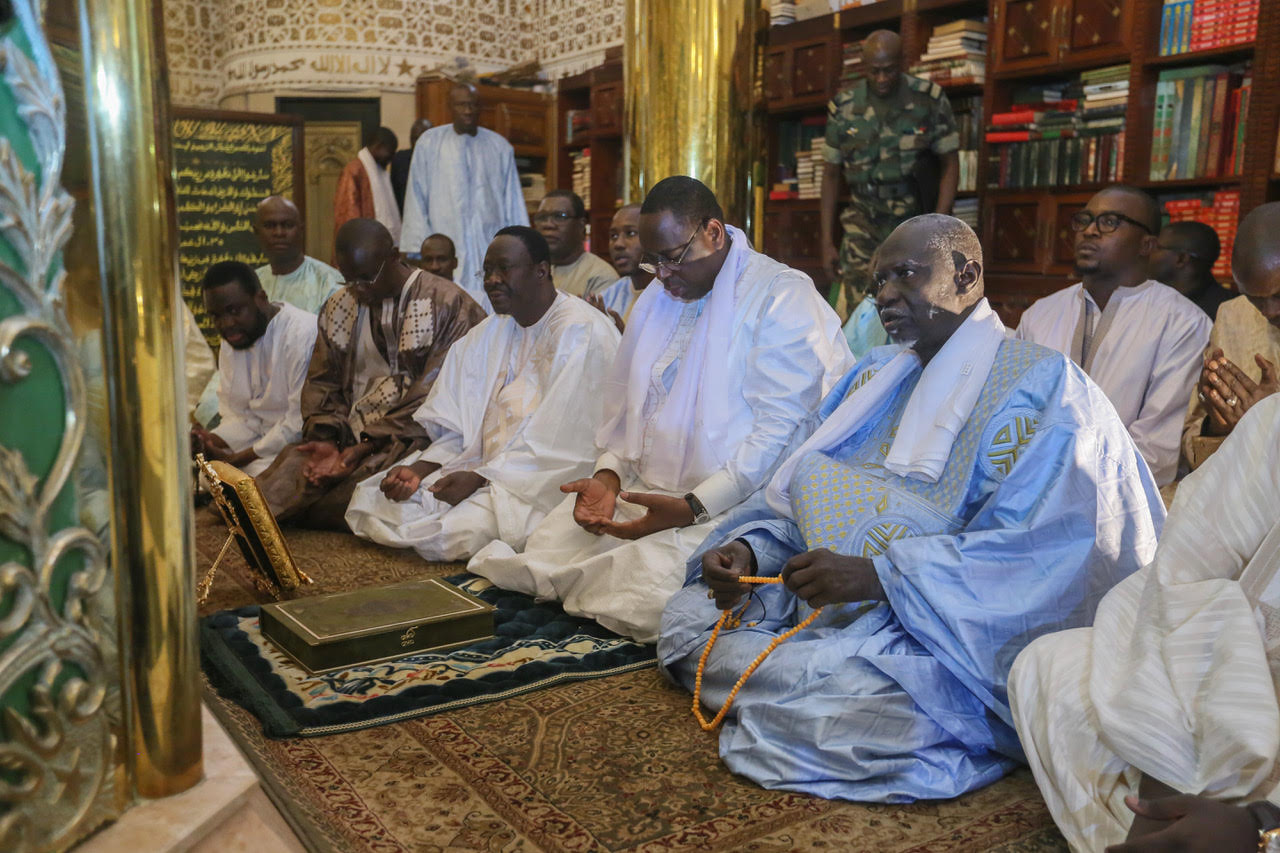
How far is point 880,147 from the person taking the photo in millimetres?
6293

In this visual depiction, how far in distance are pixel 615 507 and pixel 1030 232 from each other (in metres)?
3.68

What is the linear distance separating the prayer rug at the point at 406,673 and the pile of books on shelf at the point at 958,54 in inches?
174

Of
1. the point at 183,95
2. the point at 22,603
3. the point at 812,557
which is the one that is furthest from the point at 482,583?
the point at 183,95

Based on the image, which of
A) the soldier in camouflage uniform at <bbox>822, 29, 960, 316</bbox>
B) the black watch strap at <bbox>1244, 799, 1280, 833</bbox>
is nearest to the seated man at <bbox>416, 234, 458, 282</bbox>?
the soldier in camouflage uniform at <bbox>822, 29, 960, 316</bbox>

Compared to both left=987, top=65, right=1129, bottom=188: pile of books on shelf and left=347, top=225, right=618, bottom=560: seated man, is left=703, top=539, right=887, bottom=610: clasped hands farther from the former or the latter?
left=987, top=65, right=1129, bottom=188: pile of books on shelf

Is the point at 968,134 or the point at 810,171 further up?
the point at 968,134

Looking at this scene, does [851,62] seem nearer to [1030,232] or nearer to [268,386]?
[1030,232]

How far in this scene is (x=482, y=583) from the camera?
3977 millimetres

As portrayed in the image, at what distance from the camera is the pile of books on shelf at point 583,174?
32.3 feet

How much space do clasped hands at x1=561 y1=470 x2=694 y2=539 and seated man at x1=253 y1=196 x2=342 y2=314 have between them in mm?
3520

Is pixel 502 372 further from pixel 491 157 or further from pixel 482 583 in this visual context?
pixel 491 157

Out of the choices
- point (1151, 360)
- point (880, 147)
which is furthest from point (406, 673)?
point (880, 147)

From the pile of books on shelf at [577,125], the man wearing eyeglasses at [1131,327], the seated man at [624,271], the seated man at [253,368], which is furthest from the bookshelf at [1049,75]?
the pile of books on shelf at [577,125]

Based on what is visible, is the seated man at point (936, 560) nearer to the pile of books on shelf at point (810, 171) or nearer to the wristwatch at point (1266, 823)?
the wristwatch at point (1266, 823)
